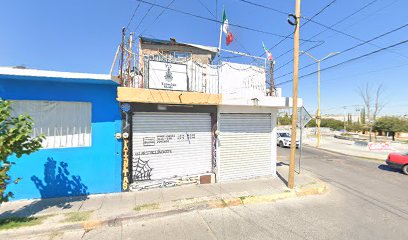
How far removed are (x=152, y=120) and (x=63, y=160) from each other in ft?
9.15

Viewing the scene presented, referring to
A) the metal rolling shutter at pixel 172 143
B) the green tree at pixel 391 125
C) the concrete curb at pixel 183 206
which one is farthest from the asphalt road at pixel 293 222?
the green tree at pixel 391 125

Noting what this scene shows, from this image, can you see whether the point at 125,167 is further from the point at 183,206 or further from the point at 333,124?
the point at 333,124

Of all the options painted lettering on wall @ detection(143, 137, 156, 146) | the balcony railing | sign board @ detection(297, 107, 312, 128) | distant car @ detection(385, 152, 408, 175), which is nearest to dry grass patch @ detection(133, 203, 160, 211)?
painted lettering on wall @ detection(143, 137, 156, 146)

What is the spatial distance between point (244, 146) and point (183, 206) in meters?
3.54

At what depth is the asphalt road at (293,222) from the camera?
14.3 ft

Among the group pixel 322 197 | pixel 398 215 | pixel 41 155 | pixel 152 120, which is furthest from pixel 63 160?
pixel 398 215

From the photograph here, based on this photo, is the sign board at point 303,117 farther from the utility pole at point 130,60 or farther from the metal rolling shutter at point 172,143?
the utility pole at point 130,60

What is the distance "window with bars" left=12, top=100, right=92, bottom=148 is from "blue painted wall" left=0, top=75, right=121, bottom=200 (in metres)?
0.23

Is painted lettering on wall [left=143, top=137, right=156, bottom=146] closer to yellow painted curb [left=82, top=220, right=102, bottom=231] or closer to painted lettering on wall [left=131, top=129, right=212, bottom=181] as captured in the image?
painted lettering on wall [left=131, top=129, right=212, bottom=181]

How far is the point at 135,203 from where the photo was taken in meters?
5.56

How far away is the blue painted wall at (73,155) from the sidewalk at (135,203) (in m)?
0.35

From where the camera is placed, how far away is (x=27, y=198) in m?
5.62

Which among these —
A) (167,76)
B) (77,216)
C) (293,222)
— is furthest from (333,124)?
(77,216)

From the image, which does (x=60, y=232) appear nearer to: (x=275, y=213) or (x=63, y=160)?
(x=63, y=160)
